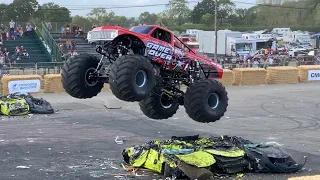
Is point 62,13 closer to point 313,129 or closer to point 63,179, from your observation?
point 313,129

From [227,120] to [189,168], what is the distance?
960 centimetres

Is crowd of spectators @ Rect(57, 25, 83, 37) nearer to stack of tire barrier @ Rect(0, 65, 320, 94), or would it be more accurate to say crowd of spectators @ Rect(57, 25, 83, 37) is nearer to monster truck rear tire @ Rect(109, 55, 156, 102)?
stack of tire barrier @ Rect(0, 65, 320, 94)

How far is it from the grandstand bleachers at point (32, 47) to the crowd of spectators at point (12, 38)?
28 cm

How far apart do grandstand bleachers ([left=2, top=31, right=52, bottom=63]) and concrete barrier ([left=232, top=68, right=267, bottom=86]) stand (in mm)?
13349

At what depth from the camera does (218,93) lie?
1191 centimetres

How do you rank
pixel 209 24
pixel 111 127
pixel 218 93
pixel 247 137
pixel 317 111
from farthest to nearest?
pixel 209 24 < pixel 317 111 < pixel 111 127 < pixel 247 137 < pixel 218 93

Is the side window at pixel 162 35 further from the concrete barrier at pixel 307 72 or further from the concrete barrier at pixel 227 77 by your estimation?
the concrete barrier at pixel 307 72

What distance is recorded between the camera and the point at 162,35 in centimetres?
1192

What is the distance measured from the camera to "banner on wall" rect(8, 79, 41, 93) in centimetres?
2822

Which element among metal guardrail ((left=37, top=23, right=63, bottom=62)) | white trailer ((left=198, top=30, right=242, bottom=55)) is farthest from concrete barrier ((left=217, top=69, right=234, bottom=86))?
white trailer ((left=198, top=30, right=242, bottom=55))

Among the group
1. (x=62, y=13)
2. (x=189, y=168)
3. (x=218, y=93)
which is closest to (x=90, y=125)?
(x=189, y=168)

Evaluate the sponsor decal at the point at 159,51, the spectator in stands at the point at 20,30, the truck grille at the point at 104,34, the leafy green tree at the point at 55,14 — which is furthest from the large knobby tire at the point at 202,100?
the leafy green tree at the point at 55,14

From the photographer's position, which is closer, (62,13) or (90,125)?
(90,125)

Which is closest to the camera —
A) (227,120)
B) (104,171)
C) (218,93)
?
(218,93)
